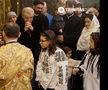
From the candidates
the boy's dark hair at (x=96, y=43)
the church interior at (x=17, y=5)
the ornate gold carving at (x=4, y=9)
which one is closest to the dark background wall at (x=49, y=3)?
the church interior at (x=17, y=5)

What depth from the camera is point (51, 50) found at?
2227 millimetres

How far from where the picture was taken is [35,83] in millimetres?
2674

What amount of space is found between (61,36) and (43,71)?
0.63 meters

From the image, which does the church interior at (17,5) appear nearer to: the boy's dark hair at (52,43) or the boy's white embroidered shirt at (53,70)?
the boy's dark hair at (52,43)

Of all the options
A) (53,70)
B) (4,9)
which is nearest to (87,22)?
(53,70)

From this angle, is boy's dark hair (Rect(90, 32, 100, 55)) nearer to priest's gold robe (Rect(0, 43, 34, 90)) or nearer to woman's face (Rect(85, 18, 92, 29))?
woman's face (Rect(85, 18, 92, 29))

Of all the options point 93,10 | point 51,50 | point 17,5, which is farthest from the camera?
point 17,5

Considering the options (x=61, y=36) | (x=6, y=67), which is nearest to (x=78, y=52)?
(x=61, y=36)

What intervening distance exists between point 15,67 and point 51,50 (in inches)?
20.8

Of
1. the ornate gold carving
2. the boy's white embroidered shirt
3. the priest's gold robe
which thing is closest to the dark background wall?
the ornate gold carving

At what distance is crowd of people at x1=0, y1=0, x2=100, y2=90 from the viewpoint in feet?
6.43

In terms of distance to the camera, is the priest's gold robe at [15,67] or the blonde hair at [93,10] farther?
the blonde hair at [93,10]

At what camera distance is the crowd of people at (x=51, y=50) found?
196cm

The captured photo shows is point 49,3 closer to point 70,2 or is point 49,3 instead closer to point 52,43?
point 70,2
